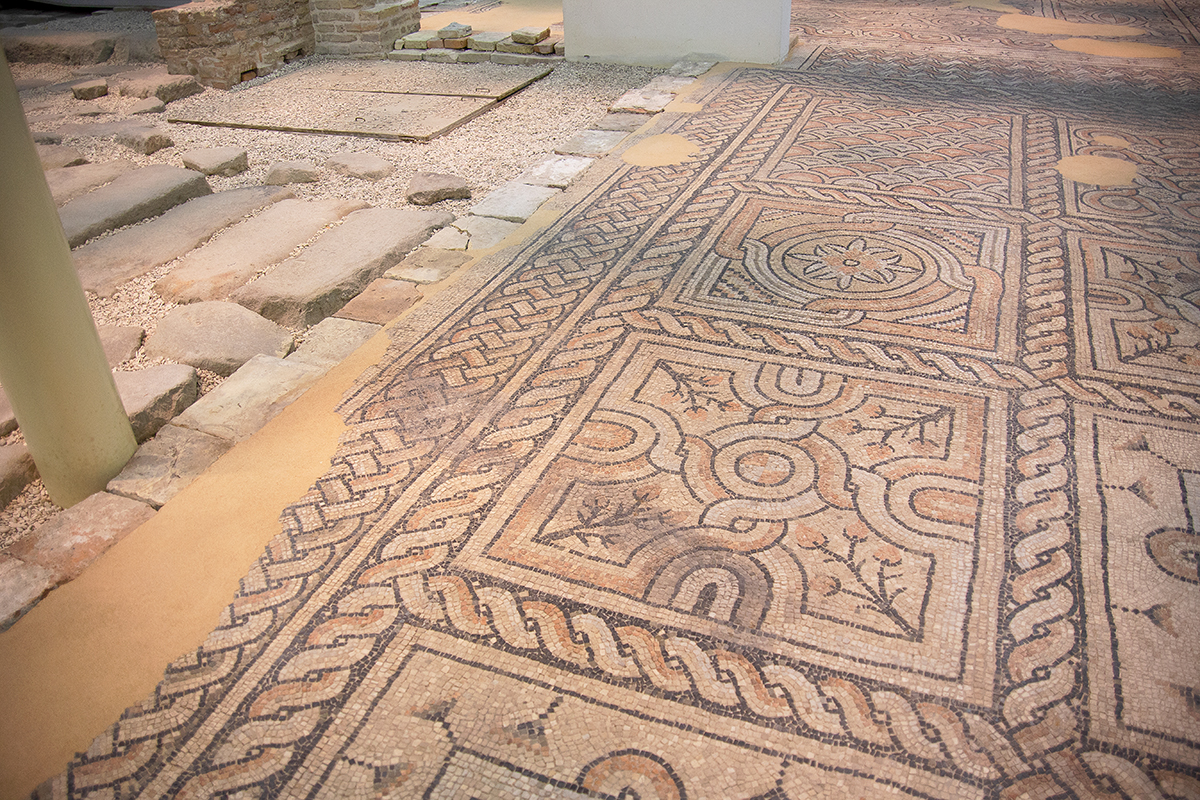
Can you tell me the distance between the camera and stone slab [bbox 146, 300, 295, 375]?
8.31 ft

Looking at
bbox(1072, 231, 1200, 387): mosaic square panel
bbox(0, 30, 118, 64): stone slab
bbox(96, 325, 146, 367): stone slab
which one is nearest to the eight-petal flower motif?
bbox(1072, 231, 1200, 387): mosaic square panel

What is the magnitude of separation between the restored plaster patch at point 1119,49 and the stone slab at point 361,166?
4955mm

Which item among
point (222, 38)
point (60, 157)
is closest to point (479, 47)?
point (222, 38)

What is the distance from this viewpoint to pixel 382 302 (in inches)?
108

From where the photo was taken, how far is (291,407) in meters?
2.20

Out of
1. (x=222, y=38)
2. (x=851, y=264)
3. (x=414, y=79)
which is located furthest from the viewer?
(x=414, y=79)

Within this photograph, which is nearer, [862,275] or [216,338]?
[216,338]

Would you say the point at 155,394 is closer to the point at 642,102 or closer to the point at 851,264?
the point at 851,264

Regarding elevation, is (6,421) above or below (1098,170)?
below

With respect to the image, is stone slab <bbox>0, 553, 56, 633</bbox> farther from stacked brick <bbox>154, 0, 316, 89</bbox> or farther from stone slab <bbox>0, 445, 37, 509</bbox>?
stacked brick <bbox>154, 0, 316, 89</bbox>

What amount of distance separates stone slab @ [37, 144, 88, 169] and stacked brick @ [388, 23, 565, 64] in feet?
8.76

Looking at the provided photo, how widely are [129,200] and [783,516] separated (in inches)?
134

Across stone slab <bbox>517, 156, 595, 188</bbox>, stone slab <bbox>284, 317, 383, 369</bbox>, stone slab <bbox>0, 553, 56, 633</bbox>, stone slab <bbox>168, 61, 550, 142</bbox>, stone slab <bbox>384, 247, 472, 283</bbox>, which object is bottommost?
stone slab <bbox>0, 553, 56, 633</bbox>

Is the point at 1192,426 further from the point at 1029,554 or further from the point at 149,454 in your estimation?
the point at 149,454
